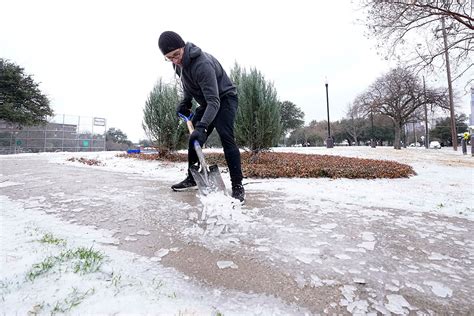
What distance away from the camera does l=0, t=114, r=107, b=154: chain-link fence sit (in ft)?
68.3

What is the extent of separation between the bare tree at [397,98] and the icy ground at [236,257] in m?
22.9

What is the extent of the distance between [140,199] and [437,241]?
278 centimetres

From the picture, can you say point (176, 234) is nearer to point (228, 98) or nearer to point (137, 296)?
point (137, 296)

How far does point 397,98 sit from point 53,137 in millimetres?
30860

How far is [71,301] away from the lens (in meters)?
0.96

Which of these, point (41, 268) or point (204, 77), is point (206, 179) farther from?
point (41, 268)

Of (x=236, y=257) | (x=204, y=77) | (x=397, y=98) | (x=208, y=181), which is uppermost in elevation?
(x=397, y=98)

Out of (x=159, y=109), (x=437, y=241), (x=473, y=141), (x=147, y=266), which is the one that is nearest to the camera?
(x=147, y=266)

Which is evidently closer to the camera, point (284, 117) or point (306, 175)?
point (306, 175)

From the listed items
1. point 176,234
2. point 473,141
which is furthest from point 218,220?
point 473,141

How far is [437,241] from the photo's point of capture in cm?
177

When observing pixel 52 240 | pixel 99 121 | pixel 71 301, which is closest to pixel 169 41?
pixel 52 240

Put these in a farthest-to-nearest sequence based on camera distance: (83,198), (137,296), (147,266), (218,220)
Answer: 1. (83,198)
2. (218,220)
3. (147,266)
4. (137,296)

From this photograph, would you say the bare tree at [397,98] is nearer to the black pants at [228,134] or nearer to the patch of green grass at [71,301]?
the black pants at [228,134]
